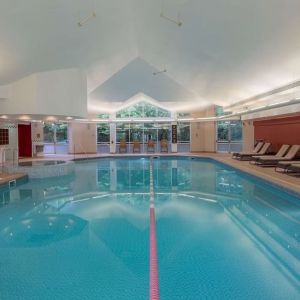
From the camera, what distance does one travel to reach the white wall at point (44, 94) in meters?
10.7

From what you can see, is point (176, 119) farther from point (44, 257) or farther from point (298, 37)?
point (44, 257)

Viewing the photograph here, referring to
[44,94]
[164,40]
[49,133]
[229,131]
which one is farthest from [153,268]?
[49,133]

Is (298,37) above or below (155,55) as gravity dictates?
below

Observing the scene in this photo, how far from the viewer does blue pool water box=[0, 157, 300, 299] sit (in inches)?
132

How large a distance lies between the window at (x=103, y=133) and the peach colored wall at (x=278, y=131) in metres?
9.00

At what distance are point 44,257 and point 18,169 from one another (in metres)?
7.83

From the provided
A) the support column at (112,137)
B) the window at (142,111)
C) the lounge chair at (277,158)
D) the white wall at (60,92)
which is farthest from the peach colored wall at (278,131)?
the support column at (112,137)

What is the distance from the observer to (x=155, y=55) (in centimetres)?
1159

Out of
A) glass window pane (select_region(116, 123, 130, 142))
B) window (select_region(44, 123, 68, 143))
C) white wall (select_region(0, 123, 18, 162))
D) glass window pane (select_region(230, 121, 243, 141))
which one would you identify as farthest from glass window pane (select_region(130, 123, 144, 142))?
white wall (select_region(0, 123, 18, 162))

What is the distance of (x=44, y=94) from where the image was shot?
35.7ft

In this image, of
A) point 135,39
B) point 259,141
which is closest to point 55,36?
point 135,39

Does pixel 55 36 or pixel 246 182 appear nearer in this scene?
pixel 55 36

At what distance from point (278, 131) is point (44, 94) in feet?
30.0

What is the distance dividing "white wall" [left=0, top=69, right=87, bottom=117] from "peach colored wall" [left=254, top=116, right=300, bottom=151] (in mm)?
8006
